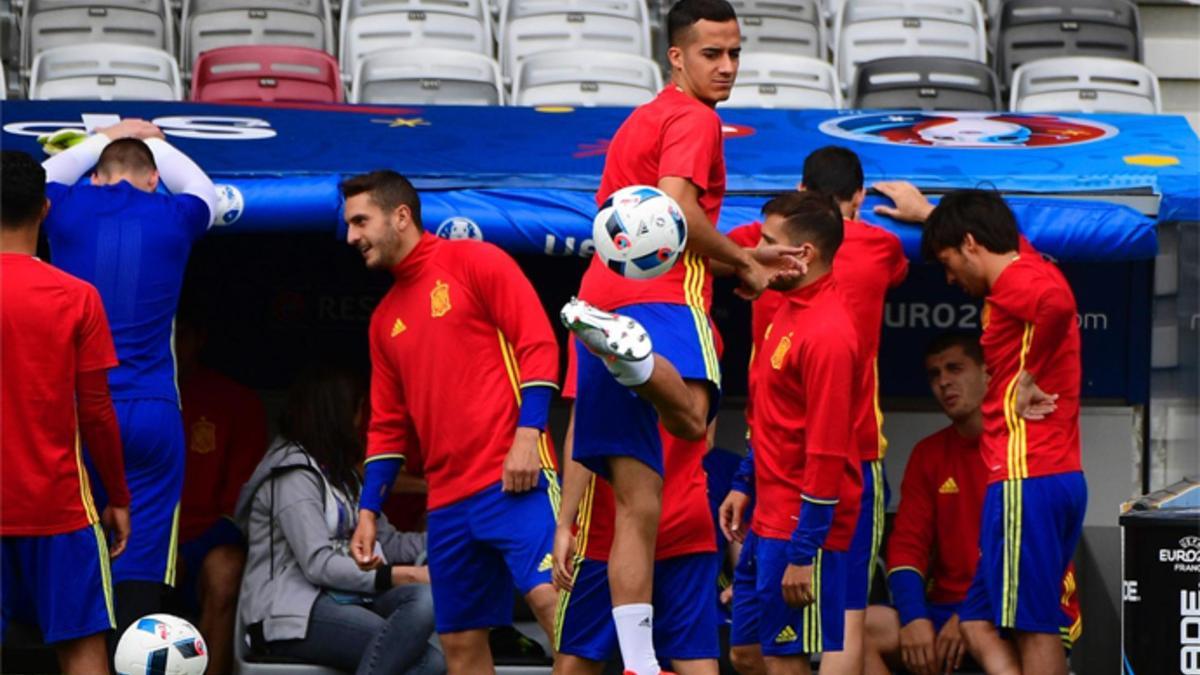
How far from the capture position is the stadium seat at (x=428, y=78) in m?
10.7

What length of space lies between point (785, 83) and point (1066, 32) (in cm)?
173

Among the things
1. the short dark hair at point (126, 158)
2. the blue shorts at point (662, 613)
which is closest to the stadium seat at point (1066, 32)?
the short dark hair at point (126, 158)

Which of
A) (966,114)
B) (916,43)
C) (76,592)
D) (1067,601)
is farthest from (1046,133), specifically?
(76,592)

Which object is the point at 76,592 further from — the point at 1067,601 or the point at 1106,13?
the point at 1106,13

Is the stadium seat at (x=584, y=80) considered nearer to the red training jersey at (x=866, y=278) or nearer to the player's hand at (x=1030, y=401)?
the red training jersey at (x=866, y=278)

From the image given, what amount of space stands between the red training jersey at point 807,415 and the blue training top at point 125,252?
213cm

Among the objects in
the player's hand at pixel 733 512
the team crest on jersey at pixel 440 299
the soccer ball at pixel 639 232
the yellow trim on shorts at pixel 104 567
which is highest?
the soccer ball at pixel 639 232

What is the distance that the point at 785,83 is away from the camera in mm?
11164

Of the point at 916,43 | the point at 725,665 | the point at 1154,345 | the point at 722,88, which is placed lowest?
the point at 725,665

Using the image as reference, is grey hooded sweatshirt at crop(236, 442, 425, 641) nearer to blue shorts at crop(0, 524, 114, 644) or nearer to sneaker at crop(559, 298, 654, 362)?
blue shorts at crop(0, 524, 114, 644)

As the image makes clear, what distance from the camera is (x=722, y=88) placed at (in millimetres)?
6391

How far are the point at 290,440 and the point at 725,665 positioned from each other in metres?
1.92

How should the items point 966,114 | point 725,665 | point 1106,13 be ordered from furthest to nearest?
1. point 1106,13
2. point 966,114
3. point 725,665

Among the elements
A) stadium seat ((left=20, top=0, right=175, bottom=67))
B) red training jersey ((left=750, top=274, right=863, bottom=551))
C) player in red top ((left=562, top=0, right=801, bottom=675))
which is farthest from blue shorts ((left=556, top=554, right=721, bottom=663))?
stadium seat ((left=20, top=0, right=175, bottom=67))
